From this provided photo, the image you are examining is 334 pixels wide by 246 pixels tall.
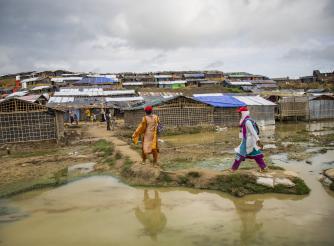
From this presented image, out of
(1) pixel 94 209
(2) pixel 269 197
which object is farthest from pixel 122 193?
(2) pixel 269 197

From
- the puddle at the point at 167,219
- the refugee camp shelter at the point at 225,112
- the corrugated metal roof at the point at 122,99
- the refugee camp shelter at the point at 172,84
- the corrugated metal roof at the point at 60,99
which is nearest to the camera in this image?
the puddle at the point at 167,219

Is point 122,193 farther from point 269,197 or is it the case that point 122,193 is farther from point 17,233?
point 269,197

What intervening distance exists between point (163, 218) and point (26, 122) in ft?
41.1

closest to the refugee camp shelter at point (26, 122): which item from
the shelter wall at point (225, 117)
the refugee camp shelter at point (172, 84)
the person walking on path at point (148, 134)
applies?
the person walking on path at point (148, 134)

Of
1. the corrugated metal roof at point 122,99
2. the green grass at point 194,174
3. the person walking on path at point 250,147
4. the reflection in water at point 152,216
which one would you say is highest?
the corrugated metal roof at point 122,99

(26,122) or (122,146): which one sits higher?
(26,122)

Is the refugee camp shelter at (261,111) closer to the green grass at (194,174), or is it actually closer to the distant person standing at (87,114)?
the distant person standing at (87,114)

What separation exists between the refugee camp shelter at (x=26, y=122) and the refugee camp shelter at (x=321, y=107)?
21.4 meters

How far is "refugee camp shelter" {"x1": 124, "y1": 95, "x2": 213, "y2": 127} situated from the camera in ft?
68.9

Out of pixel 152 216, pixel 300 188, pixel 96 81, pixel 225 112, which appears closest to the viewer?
pixel 152 216

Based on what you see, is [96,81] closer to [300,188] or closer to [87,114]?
[87,114]

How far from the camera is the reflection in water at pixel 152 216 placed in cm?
476

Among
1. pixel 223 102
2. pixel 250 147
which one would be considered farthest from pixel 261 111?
pixel 250 147

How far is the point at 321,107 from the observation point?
2795 centimetres
